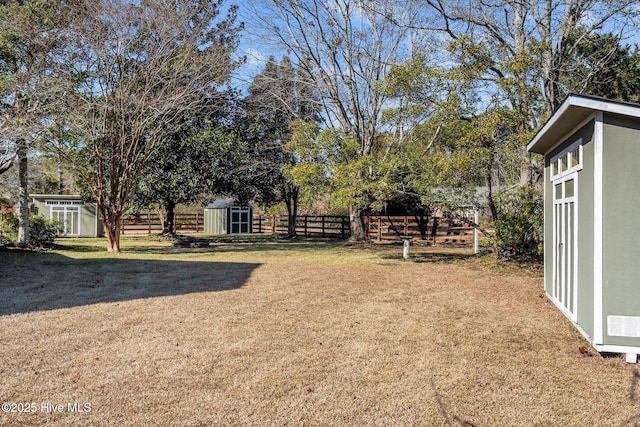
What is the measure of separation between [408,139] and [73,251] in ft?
38.7

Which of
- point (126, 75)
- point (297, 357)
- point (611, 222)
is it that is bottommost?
point (297, 357)

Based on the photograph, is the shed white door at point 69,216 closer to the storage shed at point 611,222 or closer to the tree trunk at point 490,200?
the tree trunk at point 490,200

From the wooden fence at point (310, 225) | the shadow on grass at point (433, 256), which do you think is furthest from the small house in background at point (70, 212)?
the shadow on grass at point (433, 256)

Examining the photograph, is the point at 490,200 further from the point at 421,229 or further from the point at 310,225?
the point at 310,225

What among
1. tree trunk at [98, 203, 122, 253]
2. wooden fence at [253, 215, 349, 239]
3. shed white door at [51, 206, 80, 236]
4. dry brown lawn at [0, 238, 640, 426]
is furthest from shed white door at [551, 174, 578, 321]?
shed white door at [51, 206, 80, 236]

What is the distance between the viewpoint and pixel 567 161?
5363mm

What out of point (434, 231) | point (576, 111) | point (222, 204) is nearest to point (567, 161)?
point (576, 111)

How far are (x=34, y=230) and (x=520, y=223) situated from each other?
15.0 m

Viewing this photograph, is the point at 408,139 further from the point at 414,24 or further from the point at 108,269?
the point at 108,269

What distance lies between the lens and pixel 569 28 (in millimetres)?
9953

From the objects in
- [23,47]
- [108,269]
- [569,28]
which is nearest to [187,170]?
[23,47]

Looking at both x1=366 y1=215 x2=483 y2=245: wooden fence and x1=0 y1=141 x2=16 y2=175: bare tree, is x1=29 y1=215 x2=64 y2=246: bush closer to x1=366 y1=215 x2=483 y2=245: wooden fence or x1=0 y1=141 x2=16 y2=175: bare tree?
x1=0 y1=141 x2=16 y2=175: bare tree

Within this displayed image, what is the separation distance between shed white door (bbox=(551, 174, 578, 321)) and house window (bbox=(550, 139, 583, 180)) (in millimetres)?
93

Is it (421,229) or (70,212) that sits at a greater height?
(70,212)
